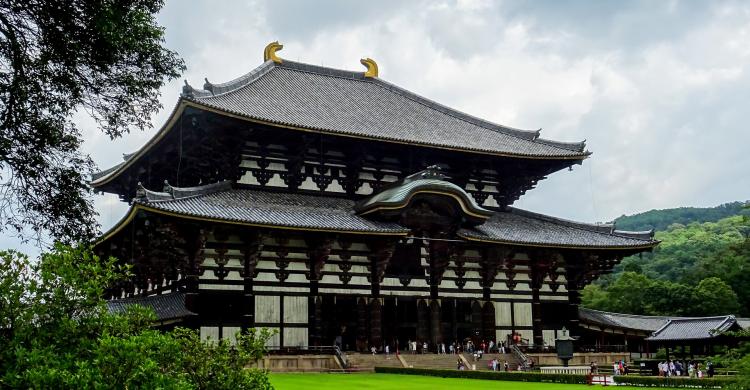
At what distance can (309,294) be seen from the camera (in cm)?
3706

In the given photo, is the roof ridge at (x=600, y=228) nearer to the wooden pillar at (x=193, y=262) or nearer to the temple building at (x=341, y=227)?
the temple building at (x=341, y=227)

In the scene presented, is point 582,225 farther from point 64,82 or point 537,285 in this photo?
point 64,82

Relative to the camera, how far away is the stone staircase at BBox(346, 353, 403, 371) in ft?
115

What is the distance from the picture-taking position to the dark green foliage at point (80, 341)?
372 inches

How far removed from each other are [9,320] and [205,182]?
1204 inches

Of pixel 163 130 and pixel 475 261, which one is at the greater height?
pixel 163 130

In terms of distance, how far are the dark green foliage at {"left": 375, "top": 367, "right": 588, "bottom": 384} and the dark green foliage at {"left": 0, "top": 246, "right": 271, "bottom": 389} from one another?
21.7 metres

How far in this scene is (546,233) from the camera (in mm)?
44156

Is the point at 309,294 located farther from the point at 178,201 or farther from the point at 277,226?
the point at 178,201

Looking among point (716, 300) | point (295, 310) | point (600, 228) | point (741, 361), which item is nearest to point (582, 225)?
point (600, 228)

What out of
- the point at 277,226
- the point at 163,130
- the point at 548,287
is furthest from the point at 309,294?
the point at 548,287

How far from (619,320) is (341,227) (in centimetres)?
2621

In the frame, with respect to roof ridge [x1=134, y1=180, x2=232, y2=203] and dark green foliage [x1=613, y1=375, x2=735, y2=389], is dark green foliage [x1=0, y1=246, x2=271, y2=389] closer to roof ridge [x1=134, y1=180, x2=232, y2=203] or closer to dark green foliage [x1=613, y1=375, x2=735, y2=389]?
roof ridge [x1=134, y1=180, x2=232, y2=203]

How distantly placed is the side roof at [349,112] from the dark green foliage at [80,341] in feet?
81.2
